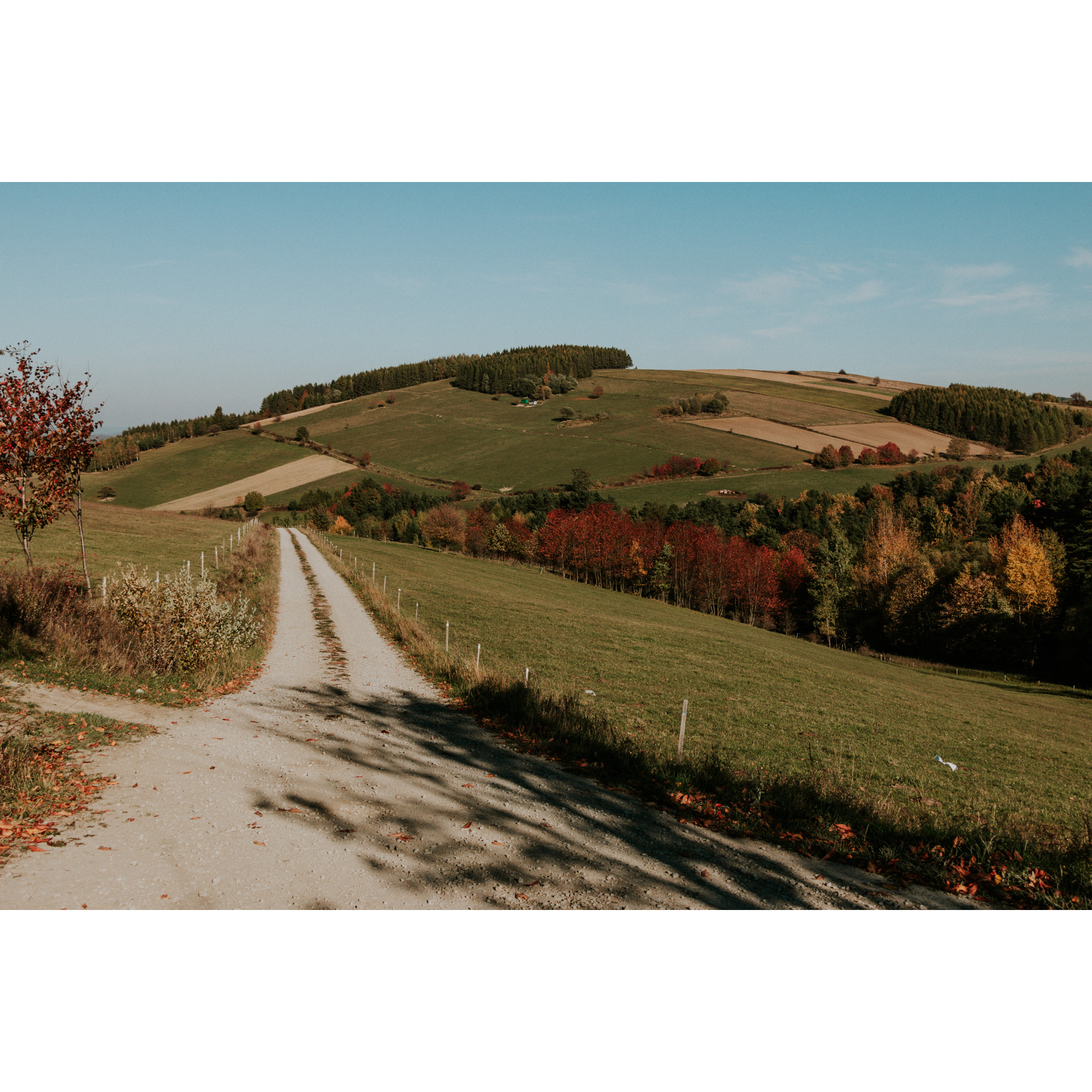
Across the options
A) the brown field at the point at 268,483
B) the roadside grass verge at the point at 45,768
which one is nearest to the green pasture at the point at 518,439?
the brown field at the point at 268,483

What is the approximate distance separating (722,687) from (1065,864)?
58.6 ft

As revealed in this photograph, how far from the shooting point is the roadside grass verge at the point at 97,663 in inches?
446

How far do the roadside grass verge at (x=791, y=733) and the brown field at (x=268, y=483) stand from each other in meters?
59.1

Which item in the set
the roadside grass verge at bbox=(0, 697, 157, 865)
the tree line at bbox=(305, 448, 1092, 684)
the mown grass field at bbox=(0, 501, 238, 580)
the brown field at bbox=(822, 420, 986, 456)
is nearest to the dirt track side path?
the roadside grass verge at bbox=(0, 697, 157, 865)

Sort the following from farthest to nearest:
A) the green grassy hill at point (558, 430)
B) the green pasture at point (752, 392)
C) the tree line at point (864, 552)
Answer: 1. the green pasture at point (752, 392)
2. the green grassy hill at point (558, 430)
3. the tree line at point (864, 552)

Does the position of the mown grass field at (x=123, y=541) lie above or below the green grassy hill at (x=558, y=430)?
below

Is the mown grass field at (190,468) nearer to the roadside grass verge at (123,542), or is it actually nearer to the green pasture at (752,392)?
the roadside grass verge at (123,542)

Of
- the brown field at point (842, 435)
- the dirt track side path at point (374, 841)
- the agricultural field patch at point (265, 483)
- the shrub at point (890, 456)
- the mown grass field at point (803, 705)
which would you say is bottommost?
the mown grass field at point (803, 705)

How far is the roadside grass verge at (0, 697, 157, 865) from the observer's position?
248 inches

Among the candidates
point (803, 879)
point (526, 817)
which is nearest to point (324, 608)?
point (526, 817)

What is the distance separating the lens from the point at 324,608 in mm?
27688

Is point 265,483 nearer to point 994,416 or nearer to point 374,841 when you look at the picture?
point 374,841

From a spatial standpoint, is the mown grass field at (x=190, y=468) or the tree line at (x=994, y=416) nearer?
the mown grass field at (x=190, y=468)

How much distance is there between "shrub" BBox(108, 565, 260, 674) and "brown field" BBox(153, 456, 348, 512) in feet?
278
